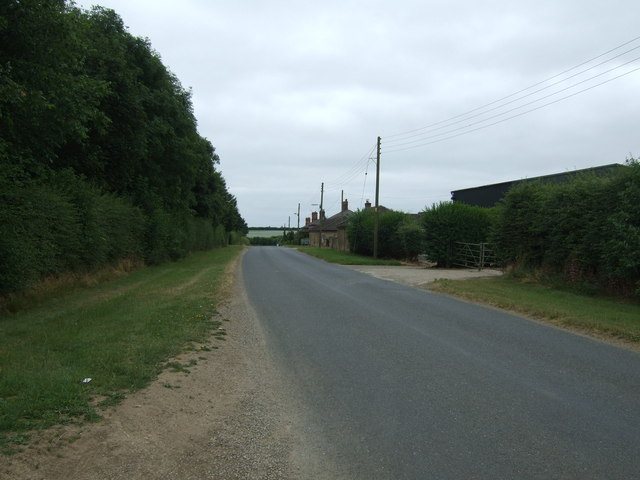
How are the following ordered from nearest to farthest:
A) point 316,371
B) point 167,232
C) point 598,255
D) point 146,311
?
1. point 316,371
2. point 146,311
3. point 598,255
4. point 167,232

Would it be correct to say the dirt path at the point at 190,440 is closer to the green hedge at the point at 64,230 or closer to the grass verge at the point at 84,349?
the grass verge at the point at 84,349

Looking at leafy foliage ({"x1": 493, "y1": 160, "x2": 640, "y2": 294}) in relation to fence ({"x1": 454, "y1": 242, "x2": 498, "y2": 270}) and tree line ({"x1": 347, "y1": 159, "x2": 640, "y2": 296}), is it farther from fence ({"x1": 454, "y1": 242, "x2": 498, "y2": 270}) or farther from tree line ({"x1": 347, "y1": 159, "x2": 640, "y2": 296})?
fence ({"x1": 454, "y1": 242, "x2": 498, "y2": 270})

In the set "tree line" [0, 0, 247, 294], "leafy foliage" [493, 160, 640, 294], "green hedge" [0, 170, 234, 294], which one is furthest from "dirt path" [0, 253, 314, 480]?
"leafy foliage" [493, 160, 640, 294]

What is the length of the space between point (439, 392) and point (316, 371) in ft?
5.67

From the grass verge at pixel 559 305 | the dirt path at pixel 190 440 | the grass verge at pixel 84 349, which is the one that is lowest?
the dirt path at pixel 190 440

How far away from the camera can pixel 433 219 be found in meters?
31.6

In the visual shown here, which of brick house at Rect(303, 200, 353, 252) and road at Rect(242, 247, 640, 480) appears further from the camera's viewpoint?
brick house at Rect(303, 200, 353, 252)

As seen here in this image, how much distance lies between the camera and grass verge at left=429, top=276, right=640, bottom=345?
32.2 ft

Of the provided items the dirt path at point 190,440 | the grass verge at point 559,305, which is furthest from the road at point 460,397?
the grass verge at point 559,305

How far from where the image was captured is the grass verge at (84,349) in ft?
15.1

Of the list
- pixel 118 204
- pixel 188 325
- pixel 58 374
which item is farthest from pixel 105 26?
pixel 58 374

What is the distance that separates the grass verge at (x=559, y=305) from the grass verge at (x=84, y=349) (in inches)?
286

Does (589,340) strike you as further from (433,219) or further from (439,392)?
(433,219)

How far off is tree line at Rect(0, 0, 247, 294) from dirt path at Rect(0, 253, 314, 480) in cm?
720
